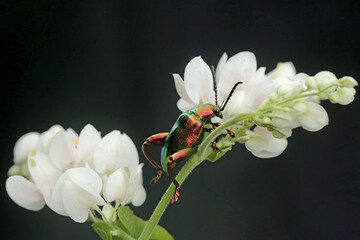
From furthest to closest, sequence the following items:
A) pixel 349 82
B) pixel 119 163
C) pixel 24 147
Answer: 1. pixel 24 147
2. pixel 119 163
3. pixel 349 82

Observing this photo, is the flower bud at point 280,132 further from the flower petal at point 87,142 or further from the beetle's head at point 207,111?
the flower petal at point 87,142

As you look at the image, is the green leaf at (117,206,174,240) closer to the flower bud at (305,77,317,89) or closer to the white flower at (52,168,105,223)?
the white flower at (52,168,105,223)

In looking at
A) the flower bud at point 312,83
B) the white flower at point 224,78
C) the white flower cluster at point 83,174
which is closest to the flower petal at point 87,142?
the white flower cluster at point 83,174

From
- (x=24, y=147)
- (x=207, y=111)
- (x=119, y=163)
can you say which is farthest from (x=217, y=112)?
(x=24, y=147)

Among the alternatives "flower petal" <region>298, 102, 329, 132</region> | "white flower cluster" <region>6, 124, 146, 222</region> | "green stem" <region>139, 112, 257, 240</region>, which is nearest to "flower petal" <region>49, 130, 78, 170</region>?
"white flower cluster" <region>6, 124, 146, 222</region>

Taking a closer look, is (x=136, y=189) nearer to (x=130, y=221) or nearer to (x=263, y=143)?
(x=130, y=221)

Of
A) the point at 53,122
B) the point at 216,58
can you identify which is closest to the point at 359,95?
the point at 216,58

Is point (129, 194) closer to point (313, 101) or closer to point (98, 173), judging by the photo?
point (98, 173)
